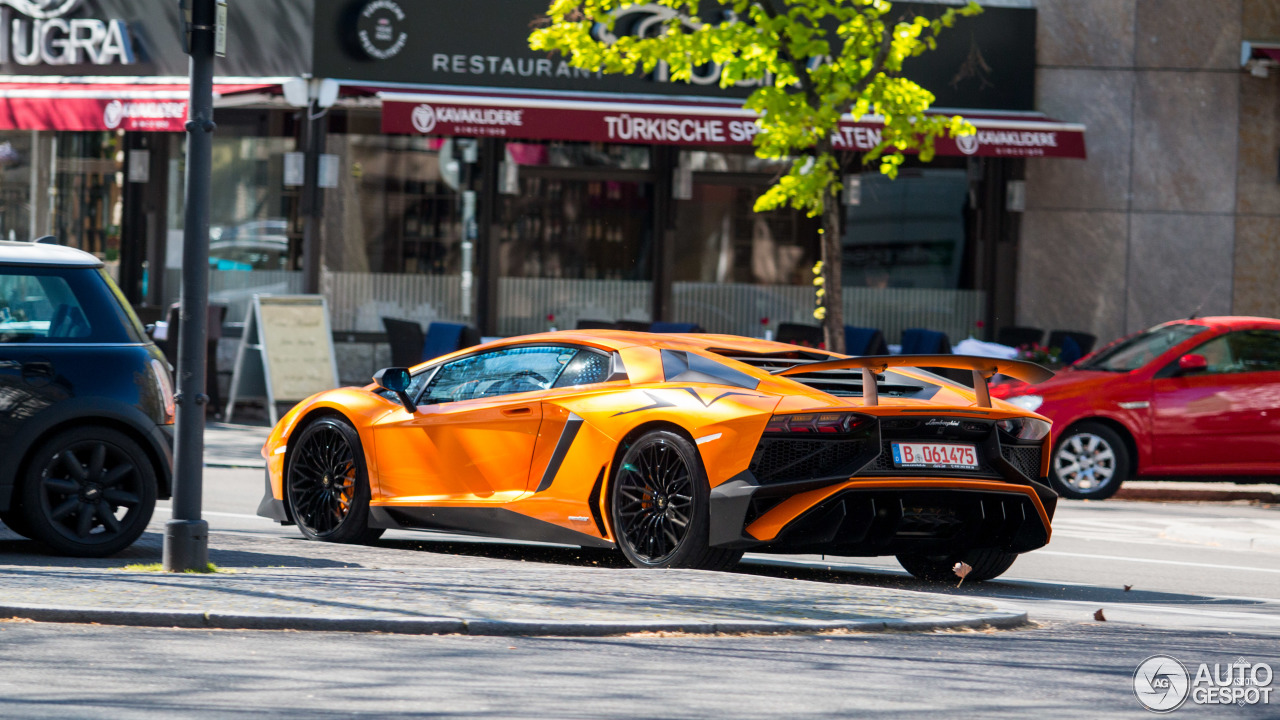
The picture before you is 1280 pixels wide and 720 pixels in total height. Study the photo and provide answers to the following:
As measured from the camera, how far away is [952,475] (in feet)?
27.3

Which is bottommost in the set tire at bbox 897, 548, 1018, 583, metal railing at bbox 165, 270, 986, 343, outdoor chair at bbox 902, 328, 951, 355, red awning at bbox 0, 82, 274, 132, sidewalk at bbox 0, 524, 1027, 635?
tire at bbox 897, 548, 1018, 583

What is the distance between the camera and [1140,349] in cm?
1501

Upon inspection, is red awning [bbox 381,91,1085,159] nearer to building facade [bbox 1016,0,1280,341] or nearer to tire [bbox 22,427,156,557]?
building facade [bbox 1016,0,1280,341]

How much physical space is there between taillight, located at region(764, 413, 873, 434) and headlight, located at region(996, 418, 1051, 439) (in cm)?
89

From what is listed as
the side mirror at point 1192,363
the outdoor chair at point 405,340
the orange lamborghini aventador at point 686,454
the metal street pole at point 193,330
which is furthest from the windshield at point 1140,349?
the metal street pole at point 193,330

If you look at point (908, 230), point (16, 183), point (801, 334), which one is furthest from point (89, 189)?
point (908, 230)

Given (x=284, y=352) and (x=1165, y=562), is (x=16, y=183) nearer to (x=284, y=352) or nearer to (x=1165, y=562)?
(x=284, y=352)

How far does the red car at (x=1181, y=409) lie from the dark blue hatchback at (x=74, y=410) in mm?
8128

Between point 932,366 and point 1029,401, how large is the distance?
7.27 m

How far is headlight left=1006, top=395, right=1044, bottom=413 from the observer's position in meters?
14.6

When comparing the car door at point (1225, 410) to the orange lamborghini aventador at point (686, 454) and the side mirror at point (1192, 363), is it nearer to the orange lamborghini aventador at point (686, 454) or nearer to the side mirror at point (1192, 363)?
the side mirror at point (1192, 363)

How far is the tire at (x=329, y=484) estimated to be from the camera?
387 inches

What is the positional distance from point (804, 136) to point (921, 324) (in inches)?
249

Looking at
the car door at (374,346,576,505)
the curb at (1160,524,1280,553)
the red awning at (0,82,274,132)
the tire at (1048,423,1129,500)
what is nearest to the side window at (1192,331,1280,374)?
the tire at (1048,423,1129,500)
